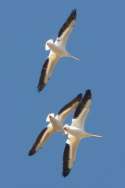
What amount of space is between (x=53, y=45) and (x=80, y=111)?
9.84 ft

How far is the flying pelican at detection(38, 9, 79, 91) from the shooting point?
172 feet

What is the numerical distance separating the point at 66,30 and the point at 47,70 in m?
1.79

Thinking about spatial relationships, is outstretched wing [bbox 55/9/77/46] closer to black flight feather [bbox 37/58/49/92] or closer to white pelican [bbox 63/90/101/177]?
black flight feather [bbox 37/58/49/92]

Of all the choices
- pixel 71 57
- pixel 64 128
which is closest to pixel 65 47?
pixel 71 57

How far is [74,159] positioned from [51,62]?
13.5ft

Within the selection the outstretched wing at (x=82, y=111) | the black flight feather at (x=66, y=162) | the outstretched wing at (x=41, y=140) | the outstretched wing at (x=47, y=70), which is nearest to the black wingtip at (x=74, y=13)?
the outstretched wing at (x=47, y=70)

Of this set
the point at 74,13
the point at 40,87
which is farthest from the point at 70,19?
the point at 40,87

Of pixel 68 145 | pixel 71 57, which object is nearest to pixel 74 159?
pixel 68 145

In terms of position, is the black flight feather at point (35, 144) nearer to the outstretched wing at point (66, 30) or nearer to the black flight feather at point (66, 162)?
the black flight feather at point (66, 162)

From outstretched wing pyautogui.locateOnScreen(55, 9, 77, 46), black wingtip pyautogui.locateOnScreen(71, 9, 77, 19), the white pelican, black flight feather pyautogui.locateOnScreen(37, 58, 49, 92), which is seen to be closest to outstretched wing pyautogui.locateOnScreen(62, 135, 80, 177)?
the white pelican

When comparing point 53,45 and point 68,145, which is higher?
point 53,45

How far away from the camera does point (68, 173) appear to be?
51.3 metres

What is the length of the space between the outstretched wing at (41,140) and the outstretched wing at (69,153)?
0.88 m

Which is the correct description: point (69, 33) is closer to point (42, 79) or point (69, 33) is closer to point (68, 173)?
point (42, 79)
